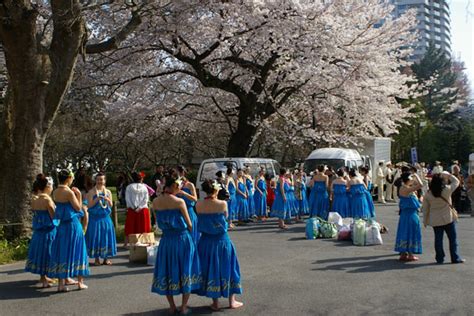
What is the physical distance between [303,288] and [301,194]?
32.2 ft

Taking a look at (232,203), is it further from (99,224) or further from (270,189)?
(99,224)

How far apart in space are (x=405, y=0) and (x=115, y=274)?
4885 inches

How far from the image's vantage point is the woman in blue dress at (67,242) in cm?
811

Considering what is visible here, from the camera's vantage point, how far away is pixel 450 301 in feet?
24.3

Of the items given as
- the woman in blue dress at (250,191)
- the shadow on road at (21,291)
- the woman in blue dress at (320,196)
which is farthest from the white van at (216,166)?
the shadow on road at (21,291)

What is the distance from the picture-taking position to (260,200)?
59.3ft

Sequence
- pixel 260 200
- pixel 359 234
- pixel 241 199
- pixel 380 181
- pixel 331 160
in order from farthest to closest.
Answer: pixel 380 181 → pixel 331 160 → pixel 260 200 → pixel 241 199 → pixel 359 234

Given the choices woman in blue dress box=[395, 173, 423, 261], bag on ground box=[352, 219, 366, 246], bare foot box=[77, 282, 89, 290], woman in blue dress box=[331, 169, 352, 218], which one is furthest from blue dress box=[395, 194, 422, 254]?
bare foot box=[77, 282, 89, 290]

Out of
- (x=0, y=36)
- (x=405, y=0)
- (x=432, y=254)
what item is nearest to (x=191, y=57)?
(x=0, y=36)

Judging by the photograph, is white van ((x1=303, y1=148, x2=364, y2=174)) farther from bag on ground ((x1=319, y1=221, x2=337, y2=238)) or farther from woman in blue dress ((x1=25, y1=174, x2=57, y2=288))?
woman in blue dress ((x1=25, y1=174, x2=57, y2=288))

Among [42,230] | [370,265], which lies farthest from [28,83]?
[370,265]

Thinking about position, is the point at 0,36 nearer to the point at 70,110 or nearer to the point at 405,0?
the point at 70,110

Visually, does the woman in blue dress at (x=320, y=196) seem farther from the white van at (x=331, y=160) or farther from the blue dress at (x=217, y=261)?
the blue dress at (x=217, y=261)

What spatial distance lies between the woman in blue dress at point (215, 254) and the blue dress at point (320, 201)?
9.33 meters
